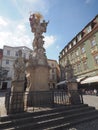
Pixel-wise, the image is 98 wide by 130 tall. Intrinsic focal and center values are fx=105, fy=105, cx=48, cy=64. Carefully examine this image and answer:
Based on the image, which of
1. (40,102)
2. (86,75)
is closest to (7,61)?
(86,75)

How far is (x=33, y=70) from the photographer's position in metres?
8.22

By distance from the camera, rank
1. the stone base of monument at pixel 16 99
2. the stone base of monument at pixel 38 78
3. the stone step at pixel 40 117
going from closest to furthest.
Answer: the stone step at pixel 40 117 → the stone base of monument at pixel 16 99 → the stone base of monument at pixel 38 78

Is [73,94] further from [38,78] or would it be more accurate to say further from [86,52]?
[86,52]

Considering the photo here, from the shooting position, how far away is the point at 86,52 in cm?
2311

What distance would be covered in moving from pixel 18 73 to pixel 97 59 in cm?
1736

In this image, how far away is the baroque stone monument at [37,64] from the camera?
7.96 metres

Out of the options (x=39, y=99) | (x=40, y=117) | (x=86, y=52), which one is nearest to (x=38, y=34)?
(x=39, y=99)

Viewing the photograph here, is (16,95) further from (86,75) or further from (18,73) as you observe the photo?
(86,75)

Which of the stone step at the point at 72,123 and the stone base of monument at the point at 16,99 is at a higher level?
the stone base of monument at the point at 16,99

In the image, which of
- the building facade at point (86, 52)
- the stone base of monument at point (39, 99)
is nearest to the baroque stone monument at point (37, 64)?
the stone base of monument at point (39, 99)

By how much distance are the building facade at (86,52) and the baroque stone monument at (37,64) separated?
47.3 ft

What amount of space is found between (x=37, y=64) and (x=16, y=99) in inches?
128

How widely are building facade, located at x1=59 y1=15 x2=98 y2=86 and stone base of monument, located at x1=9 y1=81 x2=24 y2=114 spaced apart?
17338mm

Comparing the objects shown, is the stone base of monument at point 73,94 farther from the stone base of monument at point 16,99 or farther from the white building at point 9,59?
the white building at point 9,59
